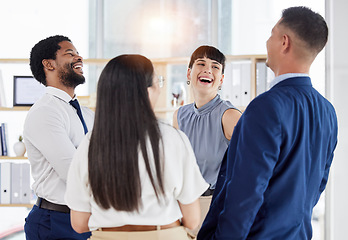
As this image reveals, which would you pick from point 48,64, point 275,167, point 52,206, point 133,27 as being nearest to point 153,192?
point 275,167

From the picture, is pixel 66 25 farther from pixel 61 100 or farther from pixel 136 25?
pixel 61 100

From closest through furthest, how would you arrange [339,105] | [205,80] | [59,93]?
1. [59,93]
2. [205,80]
3. [339,105]

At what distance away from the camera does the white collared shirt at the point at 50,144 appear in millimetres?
1782

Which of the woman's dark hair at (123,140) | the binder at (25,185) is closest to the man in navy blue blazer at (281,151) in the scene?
the woman's dark hair at (123,140)

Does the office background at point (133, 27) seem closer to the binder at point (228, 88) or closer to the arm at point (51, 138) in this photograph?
the binder at point (228, 88)

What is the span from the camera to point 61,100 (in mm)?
2018

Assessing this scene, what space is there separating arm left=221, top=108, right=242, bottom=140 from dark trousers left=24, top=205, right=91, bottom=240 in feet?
2.92

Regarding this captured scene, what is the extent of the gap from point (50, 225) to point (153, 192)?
0.77 m

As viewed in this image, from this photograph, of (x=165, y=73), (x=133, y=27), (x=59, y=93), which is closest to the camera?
(x=59, y=93)

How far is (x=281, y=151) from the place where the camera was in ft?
4.60

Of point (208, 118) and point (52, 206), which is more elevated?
point (208, 118)

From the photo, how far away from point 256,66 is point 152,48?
4.32 ft

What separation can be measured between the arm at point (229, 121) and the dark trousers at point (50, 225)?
0.89 metres

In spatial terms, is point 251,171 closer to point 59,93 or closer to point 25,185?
point 59,93
